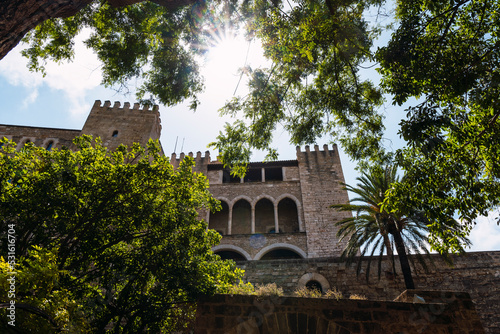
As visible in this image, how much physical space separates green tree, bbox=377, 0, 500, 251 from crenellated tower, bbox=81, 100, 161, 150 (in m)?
16.2

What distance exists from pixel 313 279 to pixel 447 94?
8958 mm

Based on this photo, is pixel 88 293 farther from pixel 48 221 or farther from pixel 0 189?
pixel 0 189

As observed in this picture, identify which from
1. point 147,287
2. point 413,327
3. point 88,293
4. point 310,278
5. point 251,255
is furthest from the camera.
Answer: point 251,255

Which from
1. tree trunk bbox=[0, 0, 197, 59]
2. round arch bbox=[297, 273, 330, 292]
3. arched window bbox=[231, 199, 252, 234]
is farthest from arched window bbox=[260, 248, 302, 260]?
tree trunk bbox=[0, 0, 197, 59]

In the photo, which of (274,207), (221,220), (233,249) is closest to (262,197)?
(274,207)

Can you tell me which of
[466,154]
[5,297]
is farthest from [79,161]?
[466,154]

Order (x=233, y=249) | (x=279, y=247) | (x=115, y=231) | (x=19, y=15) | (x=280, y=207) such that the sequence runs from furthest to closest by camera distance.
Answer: (x=280, y=207), (x=233, y=249), (x=279, y=247), (x=115, y=231), (x=19, y=15)

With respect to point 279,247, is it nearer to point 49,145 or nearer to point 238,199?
point 238,199

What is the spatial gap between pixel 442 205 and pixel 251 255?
45.6ft

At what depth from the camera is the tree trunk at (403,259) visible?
995 centimetres

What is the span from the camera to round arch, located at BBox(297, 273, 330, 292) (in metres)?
11.5

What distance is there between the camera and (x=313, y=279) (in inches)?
461

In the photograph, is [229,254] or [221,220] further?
[221,220]

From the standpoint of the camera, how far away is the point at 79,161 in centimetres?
752
